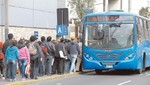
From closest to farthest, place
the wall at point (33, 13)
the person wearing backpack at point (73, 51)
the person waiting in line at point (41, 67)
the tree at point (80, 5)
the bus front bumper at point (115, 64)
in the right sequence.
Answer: the person waiting in line at point (41, 67) → the bus front bumper at point (115, 64) → the person wearing backpack at point (73, 51) → the wall at point (33, 13) → the tree at point (80, 5)

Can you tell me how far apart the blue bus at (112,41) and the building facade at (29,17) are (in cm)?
794

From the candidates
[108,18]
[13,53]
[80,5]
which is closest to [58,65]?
[108,18]

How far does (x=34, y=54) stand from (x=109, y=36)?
5097mm

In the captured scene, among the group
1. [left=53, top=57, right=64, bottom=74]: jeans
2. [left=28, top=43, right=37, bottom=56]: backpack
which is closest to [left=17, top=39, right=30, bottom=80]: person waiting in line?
[left=28, top=43, right=37, bottom=56]: backpack

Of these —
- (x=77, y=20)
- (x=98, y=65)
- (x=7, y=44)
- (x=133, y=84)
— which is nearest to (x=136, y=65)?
(x=98, y=65)

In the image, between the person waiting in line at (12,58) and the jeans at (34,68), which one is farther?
the jeans at (34,68)

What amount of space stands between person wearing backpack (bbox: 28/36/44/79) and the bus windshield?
14.6 feet

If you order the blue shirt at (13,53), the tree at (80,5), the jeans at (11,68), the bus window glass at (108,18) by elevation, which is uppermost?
the tree at (80,5)

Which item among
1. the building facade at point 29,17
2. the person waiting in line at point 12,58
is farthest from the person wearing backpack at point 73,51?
the building facade at point 29,17

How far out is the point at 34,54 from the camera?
19688mm

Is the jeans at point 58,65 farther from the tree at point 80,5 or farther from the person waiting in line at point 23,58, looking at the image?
the tree at point 80,5

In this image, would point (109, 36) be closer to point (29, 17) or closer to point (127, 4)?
point (29, 17)

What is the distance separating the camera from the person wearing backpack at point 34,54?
19.7 metres

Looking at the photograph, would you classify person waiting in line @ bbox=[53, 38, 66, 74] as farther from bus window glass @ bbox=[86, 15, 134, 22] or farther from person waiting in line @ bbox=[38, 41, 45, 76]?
bus window glass @ bbox=[86, 15, 134, 22]
